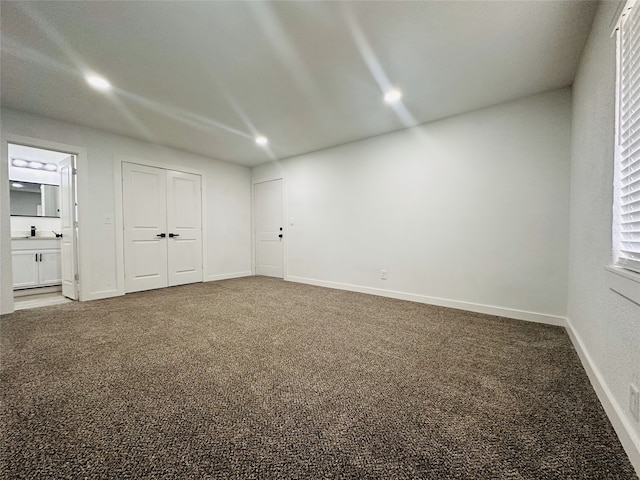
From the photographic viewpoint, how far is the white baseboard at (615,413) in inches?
42.2

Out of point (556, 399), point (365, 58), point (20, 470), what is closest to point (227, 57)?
point (365, 58)

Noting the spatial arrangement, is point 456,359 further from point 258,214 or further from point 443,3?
point 258,214

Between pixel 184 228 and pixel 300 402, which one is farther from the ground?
pixel 184 228

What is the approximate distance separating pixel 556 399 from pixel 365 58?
9.06 ft

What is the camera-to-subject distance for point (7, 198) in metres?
3.09

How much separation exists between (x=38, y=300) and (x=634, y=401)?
244 inches

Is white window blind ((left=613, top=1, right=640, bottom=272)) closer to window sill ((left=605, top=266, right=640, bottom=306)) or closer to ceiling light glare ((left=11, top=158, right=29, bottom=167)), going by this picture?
A: window sill ((left=605, top=266, right=640, bottom=306))

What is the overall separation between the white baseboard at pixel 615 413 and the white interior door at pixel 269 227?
15.1ft

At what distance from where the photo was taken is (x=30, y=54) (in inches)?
86.8

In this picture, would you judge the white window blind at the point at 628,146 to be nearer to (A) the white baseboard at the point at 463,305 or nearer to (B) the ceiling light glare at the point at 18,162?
(A) the white baseboard at the point at 463,305

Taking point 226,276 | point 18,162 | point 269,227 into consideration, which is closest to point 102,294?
point 226,276

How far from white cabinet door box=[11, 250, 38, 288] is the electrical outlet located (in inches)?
285

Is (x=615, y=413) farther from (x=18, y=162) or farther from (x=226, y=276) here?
(x=18, y=162)

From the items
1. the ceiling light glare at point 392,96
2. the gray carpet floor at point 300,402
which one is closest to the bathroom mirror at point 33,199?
the gray carpet floor at point 300,402
